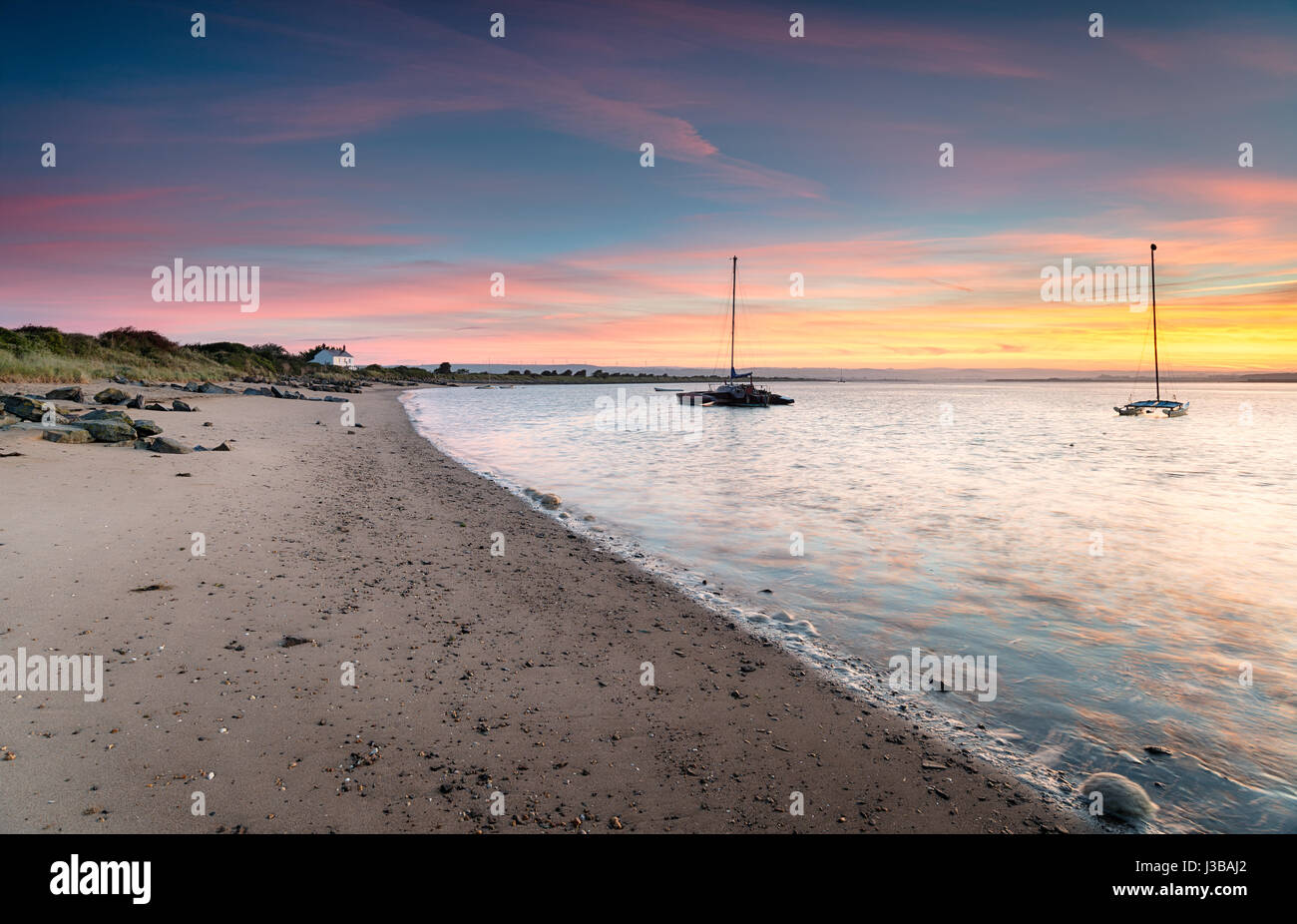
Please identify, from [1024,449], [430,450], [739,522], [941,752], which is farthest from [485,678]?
[1024,449]

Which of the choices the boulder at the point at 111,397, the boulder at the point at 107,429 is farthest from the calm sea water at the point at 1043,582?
the boulder at the point at 111,397

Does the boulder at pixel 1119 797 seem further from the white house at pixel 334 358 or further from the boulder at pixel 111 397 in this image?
the white house at pixel 334 358

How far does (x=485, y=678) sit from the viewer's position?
595 centimetres

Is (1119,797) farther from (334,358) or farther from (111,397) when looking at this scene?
(334,358)

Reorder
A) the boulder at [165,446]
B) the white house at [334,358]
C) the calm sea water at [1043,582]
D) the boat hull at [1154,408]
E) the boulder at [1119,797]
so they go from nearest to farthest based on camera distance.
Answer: the boulder at [1119,797]
the calm sea water at [1043,582]
the boulder at [165,446]
the boat hull at [1154,408]
the white house at [334,358]

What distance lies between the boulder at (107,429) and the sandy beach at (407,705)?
6852 mm

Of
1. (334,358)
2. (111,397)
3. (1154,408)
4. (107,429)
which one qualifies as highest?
(334,358)

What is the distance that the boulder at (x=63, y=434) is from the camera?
50.4 feet

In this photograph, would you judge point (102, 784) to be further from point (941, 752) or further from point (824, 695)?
point (941, 752)

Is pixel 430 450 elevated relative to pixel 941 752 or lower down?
elevated

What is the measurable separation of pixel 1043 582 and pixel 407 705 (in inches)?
413

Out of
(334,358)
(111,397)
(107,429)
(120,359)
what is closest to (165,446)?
(107,429)

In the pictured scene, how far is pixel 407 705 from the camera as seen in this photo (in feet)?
17.5
